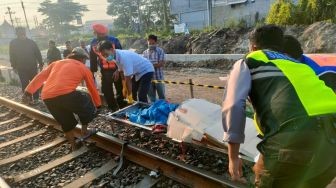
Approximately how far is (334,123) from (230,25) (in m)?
17.8

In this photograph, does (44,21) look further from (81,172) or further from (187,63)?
(81,172)

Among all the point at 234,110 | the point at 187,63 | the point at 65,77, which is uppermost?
the point at 234,110

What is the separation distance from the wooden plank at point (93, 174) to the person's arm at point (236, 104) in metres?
2.72

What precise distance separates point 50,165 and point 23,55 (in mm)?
5363

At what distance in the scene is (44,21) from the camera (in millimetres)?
73938

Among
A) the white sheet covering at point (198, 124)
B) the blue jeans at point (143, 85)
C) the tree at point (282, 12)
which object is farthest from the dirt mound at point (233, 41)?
the white sheet covering at point (198, 124)

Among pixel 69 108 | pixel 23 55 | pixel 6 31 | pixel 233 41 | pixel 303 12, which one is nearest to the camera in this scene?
pixel 69 108

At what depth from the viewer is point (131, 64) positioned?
228 inches

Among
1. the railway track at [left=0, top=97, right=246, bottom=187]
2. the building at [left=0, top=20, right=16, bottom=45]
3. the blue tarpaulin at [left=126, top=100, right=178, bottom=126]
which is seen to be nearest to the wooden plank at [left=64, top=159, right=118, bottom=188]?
the railway track at [left=0, top=97, right=246, bottom=187]

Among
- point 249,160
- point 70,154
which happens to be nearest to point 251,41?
point 249,160

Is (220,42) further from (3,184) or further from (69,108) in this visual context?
(3,184)

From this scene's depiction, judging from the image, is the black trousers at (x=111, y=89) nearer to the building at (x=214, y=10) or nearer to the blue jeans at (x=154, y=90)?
the blue jeans at (x=154, y=90)

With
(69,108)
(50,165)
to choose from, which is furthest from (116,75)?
(50,165)

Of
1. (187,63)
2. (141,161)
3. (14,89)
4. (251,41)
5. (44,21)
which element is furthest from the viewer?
(44,21)
